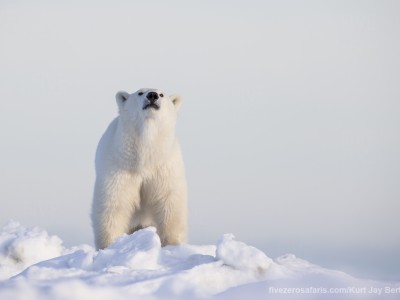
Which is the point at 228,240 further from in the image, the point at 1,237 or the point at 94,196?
the point at 1,237

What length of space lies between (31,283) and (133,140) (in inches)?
129

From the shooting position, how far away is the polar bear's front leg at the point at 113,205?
27.5 ft

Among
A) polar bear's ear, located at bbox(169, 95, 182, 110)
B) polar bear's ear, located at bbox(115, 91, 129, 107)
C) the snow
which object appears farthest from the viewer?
polar bear's ear, located at bbox(169, 95, 182, 110)

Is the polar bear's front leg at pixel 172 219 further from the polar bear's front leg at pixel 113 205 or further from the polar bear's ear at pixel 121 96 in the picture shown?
the polar bear's ear at pixel 121 96

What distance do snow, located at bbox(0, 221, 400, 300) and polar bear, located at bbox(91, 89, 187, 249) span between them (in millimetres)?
2026

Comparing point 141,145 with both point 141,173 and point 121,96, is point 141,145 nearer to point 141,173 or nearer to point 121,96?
point 141,173

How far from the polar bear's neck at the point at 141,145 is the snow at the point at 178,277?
80.4 inches

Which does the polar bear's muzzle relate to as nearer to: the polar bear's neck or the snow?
the polar bear's neck

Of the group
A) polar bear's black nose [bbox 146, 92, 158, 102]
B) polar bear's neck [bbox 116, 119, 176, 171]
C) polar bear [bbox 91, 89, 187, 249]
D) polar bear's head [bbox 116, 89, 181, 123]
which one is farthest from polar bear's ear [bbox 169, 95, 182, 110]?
polar bear's black nose [bbox 146, 92, 158, 102]

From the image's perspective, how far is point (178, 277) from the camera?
545cm

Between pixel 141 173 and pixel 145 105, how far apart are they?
0.78m

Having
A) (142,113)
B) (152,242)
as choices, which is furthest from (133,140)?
(152,242)

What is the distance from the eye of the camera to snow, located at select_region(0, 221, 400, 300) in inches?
204

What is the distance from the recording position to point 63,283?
514cm
